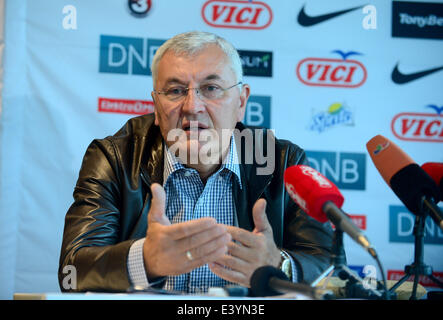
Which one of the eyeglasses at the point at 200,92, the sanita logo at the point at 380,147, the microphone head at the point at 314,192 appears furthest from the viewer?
the eyeglasses at the point at 200,92

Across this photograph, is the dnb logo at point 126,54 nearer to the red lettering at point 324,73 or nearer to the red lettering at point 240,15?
the red lettering at point 240,15

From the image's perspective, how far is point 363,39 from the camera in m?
3.28

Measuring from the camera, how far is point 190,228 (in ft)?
4.55

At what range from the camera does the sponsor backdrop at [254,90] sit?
2.96m

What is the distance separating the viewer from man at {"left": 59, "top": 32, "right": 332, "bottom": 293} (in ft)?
6.47

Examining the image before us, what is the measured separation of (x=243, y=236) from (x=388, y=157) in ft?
1.58

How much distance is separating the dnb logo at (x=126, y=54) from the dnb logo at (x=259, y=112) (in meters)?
0.67

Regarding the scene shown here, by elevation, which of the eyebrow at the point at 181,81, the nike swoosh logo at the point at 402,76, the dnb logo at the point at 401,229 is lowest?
the dnb logo at the point at 401,229

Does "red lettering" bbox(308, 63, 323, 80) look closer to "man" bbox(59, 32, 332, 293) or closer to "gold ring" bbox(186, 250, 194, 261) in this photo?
"man" bbox(59, 32, 332, 293)

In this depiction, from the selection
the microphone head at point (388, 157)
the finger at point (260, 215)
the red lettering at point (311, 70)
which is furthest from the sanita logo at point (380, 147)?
the red lettering at point (311, 70)

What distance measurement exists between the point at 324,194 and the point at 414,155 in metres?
2.28

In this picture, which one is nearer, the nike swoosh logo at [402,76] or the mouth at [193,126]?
the mouth at [193,126]

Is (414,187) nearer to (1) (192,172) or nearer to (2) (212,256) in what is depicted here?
(2) (212,256)

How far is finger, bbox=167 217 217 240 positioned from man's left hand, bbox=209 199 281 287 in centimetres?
16
